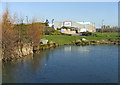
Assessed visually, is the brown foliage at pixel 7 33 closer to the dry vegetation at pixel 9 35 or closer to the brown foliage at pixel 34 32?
the dry vegetation at pixel 9 35

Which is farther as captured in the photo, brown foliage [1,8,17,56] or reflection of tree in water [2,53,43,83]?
brown foliage [1,8,17,56]

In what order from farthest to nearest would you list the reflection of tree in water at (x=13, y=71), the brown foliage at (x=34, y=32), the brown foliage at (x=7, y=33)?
the brown foliage at (x=34, y=32) < the brown foliage at (x=7, y=33) < the reflection of tree in water at (x=13, y=71)

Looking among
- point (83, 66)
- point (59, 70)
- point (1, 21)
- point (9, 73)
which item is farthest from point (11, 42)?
point (83, 66)

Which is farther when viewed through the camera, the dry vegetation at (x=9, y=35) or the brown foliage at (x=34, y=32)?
the brown foliage at (x=34, y=32)

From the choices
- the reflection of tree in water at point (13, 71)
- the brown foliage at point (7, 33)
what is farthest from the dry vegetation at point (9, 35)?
the reflection of tree in water at point (13, 71)

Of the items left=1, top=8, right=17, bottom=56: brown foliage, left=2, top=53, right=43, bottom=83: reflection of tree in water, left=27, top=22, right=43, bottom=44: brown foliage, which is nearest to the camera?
left=2, top=53, right=43, bottom=83: reflection of tree in water

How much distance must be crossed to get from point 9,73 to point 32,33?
10122 millimetres

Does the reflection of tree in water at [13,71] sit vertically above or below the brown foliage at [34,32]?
below

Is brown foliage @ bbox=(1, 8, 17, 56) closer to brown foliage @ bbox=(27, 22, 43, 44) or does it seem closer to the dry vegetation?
the dry vegetation

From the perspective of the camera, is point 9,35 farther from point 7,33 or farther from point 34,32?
point 34,32

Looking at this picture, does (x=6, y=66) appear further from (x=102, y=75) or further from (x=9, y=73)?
(x=102, y=75)

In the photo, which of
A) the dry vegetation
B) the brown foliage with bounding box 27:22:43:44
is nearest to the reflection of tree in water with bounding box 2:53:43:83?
the dry vegetation

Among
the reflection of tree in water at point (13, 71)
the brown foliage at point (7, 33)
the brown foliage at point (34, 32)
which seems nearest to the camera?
the reflection of tree in water at point (13, 71)

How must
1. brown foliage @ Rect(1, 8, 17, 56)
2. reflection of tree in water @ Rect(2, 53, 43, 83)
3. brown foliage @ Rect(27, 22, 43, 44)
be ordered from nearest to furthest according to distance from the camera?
reflection of tree in water @ Rect(2, 53, 43, 83) < brown foliage @ Rect(1, 8, 17, 56) < brown foliage @ Rect(27, 22, 43, 44)
